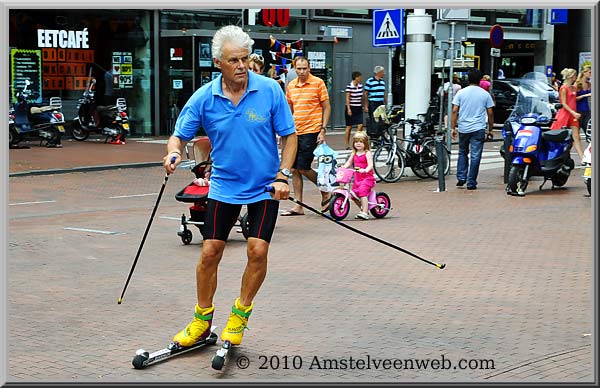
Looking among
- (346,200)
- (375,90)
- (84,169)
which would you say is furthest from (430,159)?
(375,90)

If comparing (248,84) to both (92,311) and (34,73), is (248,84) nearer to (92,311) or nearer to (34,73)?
(92,311)

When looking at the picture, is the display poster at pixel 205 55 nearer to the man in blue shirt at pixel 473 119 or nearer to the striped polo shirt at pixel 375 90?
the striped polo shirt at pixel 375 90

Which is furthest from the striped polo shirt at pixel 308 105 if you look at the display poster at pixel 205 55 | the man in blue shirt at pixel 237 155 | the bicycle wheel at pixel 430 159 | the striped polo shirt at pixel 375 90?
the display poster at pixel 205 55

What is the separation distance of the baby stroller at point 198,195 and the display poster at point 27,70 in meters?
14.5

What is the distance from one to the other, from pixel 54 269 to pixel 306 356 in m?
3.69

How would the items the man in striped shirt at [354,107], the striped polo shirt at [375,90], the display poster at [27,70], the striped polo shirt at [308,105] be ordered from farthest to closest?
the striped polo shirt at [375,90]
the display poster at [27,70]
the man in striped shirt at [354,107]
the striped polo shirt at [308,105]

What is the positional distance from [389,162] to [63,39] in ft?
38.5

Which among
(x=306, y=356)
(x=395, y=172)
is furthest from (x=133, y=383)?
(x=395, y=172)

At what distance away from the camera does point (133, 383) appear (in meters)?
5.18

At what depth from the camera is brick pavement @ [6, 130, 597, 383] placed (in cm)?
562

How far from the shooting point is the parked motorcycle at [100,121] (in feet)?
78.6

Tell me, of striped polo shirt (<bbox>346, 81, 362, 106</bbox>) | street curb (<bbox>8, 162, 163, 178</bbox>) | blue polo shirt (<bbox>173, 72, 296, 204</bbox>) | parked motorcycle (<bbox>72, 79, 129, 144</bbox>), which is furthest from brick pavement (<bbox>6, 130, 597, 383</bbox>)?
parked motorcycle (<bbox>72, 79, 129, 144</bbox>)

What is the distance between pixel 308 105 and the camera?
11812 mm

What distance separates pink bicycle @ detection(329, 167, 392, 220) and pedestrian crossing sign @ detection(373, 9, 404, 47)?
562 centimetres
